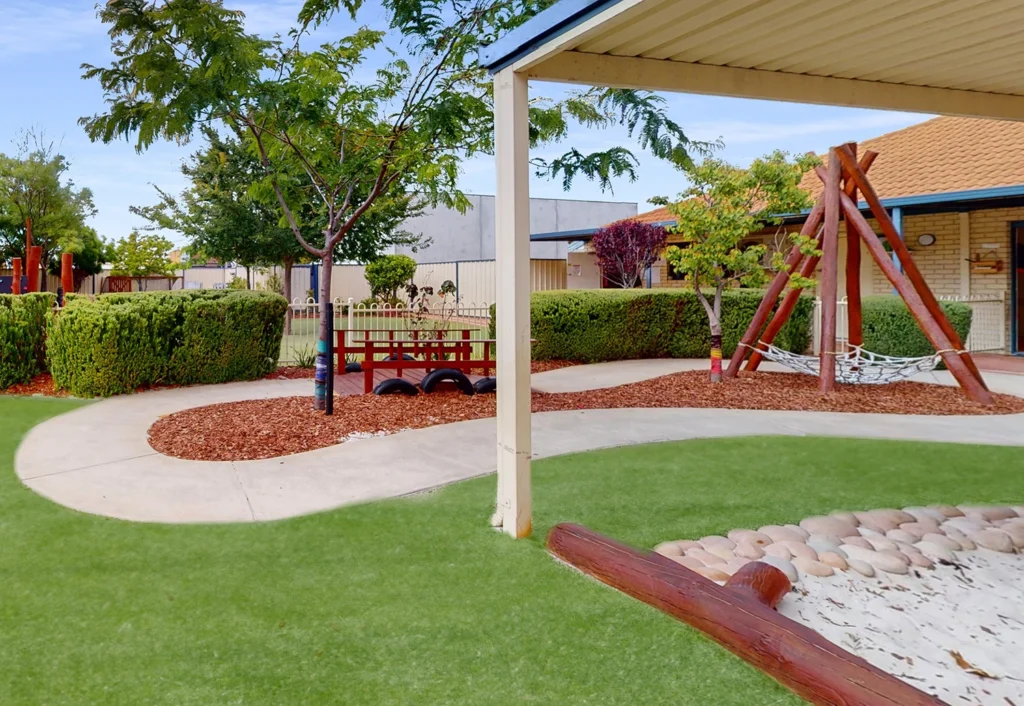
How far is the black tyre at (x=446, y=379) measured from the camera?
9672 millimetres

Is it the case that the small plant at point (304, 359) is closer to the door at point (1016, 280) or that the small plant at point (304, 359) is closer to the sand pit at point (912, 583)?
the sand pit at point (912, 583)

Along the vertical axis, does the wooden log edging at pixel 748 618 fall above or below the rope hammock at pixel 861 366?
below

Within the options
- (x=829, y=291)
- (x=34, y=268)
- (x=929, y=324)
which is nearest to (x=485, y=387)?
(x=829, y=291)

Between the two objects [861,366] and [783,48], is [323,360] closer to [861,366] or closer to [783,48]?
[783,48]

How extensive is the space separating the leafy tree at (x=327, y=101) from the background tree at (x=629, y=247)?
1119 centimetres

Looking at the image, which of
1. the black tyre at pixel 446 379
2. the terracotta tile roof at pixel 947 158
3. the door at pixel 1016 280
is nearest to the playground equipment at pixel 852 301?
the black tyre at pixel 446 379

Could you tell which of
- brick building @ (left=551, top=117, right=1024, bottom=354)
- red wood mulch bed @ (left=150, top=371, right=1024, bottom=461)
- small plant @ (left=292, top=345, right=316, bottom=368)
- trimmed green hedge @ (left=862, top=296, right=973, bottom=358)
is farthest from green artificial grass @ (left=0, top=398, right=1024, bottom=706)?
brick building @ (left=551, top=117, right=1024, bottom=354)

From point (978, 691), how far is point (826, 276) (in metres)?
7.94

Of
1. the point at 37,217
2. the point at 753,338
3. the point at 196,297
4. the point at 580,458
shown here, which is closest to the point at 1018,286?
the point at 753,338

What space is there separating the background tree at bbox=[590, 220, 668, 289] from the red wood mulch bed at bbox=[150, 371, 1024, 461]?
381 inches

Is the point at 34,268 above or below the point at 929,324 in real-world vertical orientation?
above

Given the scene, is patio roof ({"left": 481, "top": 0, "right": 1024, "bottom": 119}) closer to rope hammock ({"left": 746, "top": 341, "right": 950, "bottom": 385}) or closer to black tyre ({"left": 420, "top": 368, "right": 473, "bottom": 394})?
rope hammock ({"left": 746, "top": 341, "right": 950, "bottom": 385})

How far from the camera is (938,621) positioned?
3.83 meters

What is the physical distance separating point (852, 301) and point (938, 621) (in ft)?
26.9
